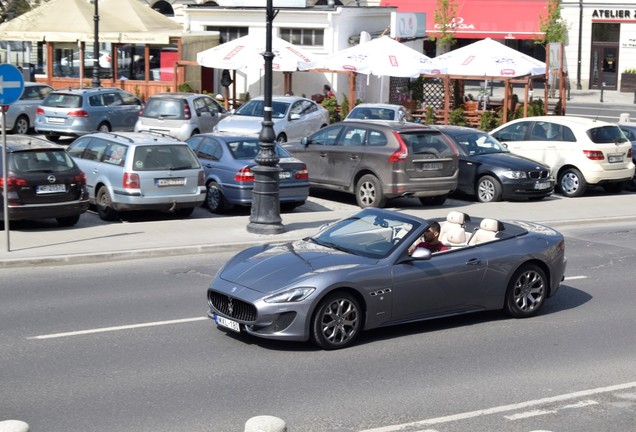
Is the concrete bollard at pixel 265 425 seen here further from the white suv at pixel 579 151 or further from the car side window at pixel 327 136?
the white suv at pixel 579 151

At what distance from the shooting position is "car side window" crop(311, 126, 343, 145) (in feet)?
72.7

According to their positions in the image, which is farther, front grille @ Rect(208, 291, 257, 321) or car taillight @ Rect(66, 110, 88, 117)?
car taillight @ Rect(66, 110, 88, 117)

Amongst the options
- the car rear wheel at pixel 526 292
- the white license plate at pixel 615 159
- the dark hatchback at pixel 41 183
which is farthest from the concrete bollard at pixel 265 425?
the white license plate at pixel 615 159

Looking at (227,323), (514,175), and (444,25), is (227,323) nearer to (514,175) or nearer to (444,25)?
(514,175)

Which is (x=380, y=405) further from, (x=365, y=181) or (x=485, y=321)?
(x=365, y=181)

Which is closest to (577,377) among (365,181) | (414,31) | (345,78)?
(365,181)

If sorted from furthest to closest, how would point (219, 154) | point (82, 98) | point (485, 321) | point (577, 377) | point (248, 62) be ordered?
1. point (248, 62)
2. point (82, 98)
3. point (219, 154)
4. point (485, 321)
5. point (577, 377)

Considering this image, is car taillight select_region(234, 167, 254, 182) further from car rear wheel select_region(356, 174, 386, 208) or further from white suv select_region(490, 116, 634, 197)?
white suv select_region(490, 116, 634, 197)

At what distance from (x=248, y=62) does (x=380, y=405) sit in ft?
85.7

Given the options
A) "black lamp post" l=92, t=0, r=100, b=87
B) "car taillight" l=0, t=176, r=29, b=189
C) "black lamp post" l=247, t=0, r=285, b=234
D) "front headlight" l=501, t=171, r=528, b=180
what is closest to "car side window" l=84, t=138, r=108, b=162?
"car taillight" l=0, t=176, r=29, b=189

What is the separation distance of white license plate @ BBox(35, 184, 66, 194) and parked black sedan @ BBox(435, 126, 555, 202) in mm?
9175

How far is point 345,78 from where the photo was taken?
3916cm

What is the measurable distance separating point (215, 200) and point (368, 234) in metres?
9.15

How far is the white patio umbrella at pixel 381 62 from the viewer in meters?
33.2
